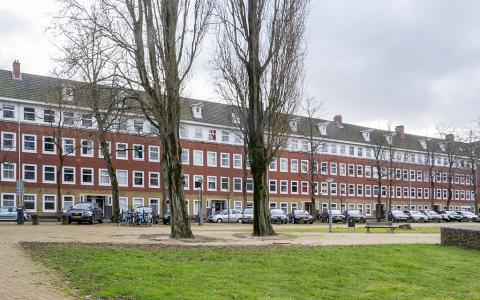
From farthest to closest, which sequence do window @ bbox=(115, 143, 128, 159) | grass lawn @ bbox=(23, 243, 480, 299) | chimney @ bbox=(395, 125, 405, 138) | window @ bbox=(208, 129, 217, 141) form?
chimney @ bbox=(395, 125, 405, 138)
window @ bbox=(208, 129, 217, 141)
window @ bbox=(115, 143, 128, 159)
grass lawn @ bbox=(23, 243, 480, 299)

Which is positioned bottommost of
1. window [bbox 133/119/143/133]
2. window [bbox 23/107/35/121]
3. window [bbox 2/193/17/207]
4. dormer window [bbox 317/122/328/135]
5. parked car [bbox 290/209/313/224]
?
parked car [bbox 290/209/313/224]

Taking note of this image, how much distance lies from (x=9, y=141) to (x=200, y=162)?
21.6 m

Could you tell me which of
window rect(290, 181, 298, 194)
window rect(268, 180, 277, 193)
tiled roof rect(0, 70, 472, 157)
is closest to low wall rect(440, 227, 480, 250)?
tiled roof rect(0, 70, 472, 157)

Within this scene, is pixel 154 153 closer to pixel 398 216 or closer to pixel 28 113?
pixel 28 113

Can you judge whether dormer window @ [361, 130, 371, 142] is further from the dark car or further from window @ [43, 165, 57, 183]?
the dark car

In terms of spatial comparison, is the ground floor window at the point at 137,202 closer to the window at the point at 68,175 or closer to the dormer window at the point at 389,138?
the window at the point at 68,175

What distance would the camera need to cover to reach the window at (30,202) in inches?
2024

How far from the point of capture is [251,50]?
86.4 feet

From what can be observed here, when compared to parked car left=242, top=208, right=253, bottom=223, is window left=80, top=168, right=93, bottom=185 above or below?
above

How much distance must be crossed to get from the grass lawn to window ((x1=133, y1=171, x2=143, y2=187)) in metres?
42.7

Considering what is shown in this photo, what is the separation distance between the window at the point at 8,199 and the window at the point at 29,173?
1961 mm

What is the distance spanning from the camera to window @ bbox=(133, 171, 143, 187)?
5950cm

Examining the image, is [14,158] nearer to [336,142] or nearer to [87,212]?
[87,212]

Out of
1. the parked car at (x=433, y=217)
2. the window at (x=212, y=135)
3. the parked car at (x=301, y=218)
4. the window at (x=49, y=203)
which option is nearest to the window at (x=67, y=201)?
the window at (x=49, y=203)
